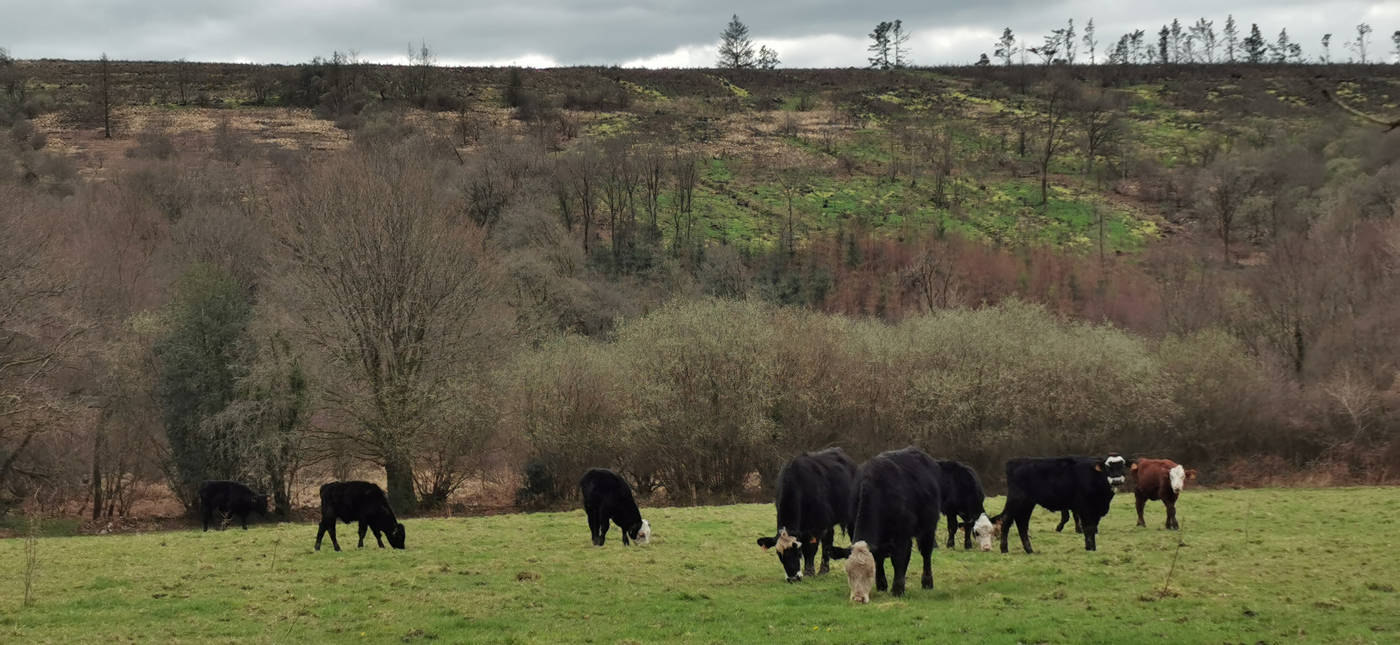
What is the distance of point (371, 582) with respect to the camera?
57.0 feet

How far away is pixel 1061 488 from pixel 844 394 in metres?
26.0

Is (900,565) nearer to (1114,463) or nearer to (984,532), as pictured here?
(984,532)

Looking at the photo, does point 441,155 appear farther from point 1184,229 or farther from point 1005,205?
point 1184,229

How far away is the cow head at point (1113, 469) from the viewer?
72.2ft

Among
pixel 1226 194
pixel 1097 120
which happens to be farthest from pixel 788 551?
pixel 1097 120

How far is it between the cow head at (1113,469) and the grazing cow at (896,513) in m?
6.60

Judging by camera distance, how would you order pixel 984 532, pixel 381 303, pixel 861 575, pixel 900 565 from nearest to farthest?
pixel 861 575
pixel 900 565
pixel 984 532
pixel 381 303

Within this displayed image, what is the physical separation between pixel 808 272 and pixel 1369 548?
230 ft

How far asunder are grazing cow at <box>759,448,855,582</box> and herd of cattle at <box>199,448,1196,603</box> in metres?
0.02

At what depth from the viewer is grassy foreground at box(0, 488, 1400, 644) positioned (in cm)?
1341

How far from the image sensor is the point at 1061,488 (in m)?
21.8

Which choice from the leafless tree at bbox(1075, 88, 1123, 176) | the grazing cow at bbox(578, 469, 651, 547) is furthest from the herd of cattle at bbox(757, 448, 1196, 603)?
the leafless tree at bbox(1075, 88, 1123, 176)

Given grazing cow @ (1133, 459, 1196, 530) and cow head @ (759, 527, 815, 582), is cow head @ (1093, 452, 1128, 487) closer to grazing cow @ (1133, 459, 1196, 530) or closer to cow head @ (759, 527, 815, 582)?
Result: grazing cow @ (1133, 459, 1196, 530)

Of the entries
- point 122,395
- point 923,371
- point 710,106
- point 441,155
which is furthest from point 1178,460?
point 710,106
